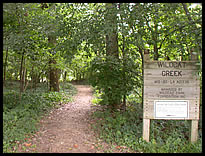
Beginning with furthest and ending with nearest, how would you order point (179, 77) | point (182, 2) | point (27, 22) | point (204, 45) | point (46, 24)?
point (27, 22), point (46, 24), point (182, 2), point (179, 77), point (204, 45)

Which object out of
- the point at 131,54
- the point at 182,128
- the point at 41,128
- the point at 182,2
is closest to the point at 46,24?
the point at 131,54

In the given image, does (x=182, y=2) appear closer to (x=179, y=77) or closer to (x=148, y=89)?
(x=179, y=77)

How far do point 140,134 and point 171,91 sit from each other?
1.68 m

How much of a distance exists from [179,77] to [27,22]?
19.2ft

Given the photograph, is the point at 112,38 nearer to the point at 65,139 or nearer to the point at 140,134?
the point at 140,134

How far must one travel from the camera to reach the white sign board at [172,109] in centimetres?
503

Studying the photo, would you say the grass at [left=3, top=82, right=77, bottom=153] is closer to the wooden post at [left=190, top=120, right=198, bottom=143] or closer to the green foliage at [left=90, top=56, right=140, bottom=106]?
the green foliage at [left=90, top=56, right=140, bottom=106]

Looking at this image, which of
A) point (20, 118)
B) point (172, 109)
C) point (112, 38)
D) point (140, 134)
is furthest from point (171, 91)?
point (20, 118)

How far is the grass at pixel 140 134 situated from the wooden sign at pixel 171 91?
317 mm

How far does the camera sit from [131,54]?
6324mm

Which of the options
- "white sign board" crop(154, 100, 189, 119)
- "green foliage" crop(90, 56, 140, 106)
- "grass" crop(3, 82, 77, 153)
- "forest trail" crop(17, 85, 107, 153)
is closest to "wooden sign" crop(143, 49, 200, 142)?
"white sign board" crop(154, 100, 189, 119)

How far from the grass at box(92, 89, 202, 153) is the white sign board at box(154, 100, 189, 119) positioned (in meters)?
0.69

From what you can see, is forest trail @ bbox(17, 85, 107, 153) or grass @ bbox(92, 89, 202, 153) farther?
grass @ bbox(92, 89, 202, 153)

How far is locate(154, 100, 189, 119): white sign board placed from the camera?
5.03 m
